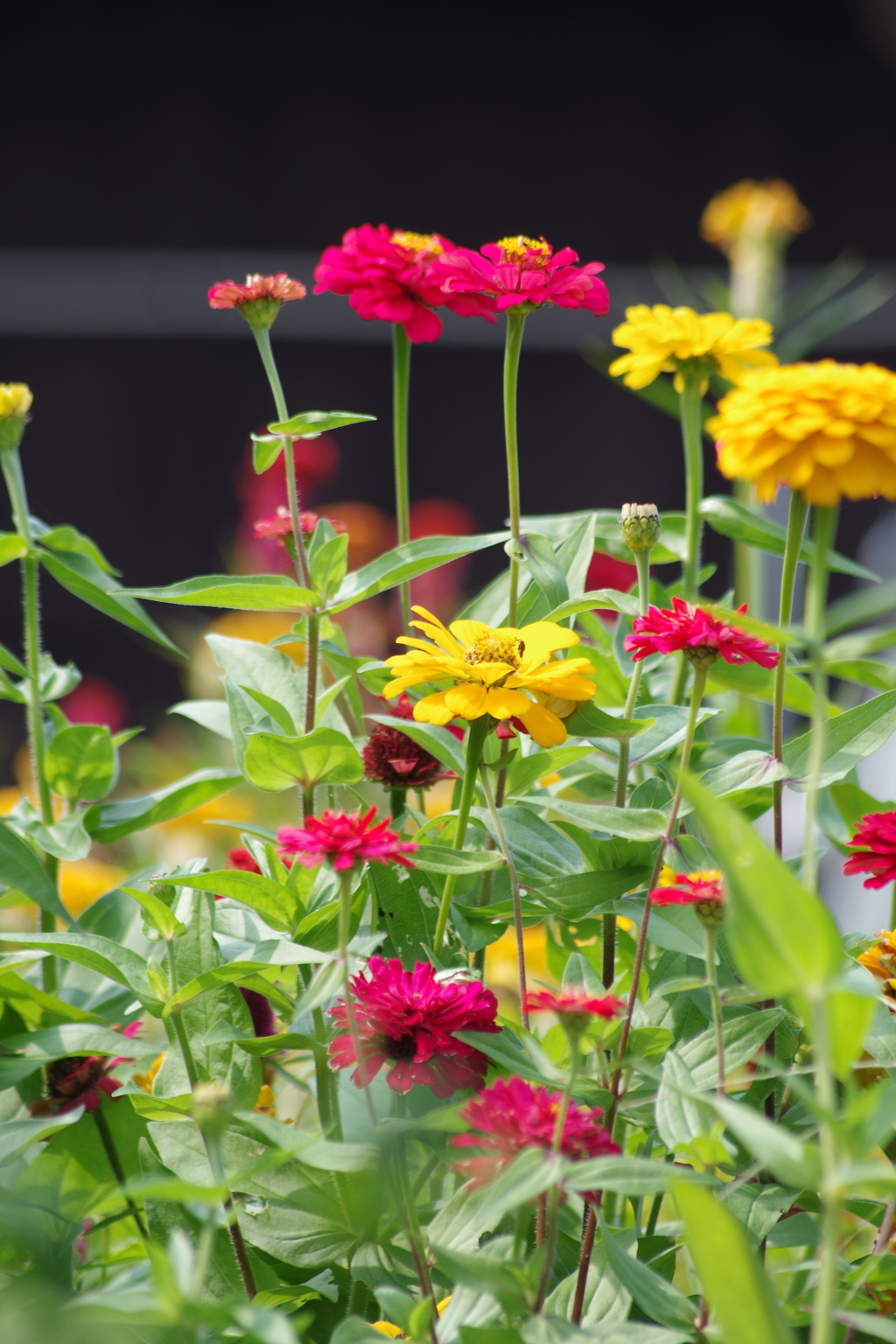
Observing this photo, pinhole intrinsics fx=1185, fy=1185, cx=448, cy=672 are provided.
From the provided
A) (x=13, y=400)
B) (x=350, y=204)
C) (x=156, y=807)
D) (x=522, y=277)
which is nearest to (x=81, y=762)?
(x=156, y=807)

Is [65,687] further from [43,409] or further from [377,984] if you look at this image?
[43,409]

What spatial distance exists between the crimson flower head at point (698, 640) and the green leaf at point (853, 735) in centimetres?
4

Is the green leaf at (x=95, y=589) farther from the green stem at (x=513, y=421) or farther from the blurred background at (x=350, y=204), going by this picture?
the blurred background at (x=350, y=204)

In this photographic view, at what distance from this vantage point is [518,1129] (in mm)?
271

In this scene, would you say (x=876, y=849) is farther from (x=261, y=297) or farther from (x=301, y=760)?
(x=261, y=297)

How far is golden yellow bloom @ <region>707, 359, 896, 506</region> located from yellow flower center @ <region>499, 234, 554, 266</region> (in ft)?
0.45

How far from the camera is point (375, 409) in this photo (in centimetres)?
242

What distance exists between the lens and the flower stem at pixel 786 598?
1.05 ft

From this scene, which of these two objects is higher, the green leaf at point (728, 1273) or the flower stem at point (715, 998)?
the flower stem at point (715, 998)

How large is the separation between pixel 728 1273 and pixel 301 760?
19 cm

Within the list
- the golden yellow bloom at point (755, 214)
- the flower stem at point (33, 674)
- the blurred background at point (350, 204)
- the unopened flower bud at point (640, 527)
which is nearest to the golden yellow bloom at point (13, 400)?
the flower stem at point (33, 674)

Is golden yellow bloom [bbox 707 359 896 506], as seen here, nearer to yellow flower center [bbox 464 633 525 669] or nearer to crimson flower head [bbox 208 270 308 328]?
yellow flower center [bbox 464 633 525 669]

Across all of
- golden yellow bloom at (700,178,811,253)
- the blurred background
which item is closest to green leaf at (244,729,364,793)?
golden yellow bloom at (700,178,811,253)

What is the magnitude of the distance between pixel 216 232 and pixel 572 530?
7.01 feet
